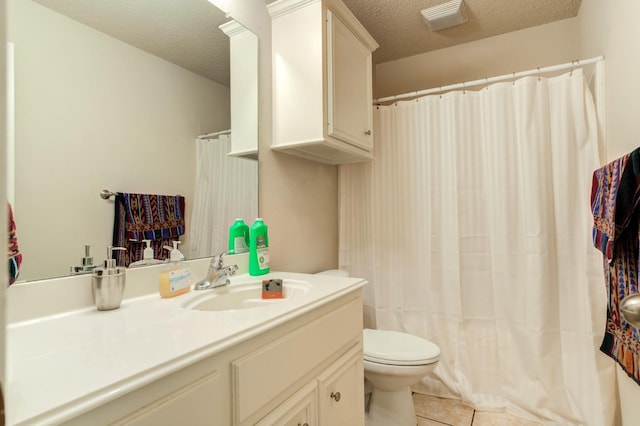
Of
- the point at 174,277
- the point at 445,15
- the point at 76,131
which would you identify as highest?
the point at 445,15

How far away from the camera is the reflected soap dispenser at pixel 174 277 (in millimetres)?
1040

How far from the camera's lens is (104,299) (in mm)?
903

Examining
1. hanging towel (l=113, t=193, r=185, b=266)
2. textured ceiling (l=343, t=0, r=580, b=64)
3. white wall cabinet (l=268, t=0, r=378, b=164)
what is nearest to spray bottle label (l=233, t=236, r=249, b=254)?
hanging towel (l=113, t=193, r=185, b=266)

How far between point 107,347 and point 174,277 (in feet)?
1.39

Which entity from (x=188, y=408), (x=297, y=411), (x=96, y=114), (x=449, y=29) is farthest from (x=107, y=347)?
(x=449, y=29)

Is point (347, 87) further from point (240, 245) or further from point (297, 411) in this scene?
point (297, 411)

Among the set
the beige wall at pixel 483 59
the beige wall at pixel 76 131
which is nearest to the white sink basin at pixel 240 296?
the beige wall at pixel 76 131

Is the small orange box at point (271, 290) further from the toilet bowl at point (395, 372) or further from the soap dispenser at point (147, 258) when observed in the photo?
the toilet bowl at point (395, 372)

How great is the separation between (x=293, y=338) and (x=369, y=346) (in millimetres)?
946

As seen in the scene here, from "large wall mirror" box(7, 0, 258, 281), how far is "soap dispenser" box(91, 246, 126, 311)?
0.24ft

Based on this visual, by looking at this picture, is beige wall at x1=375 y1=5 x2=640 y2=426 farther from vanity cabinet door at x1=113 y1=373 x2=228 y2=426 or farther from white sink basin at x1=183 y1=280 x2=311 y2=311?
vanity cabinet door at x1=113 y1=373 x2=228 y2=426

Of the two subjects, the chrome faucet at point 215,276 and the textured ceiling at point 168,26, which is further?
the chrome faucet at point 215,276

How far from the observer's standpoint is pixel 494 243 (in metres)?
1.85

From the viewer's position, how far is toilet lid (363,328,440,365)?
1529 millimetres
